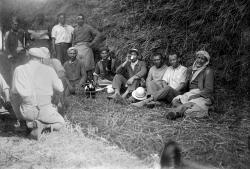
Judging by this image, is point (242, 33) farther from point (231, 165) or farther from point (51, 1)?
point (51, 1)

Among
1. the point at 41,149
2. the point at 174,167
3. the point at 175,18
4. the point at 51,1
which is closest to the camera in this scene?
the point at 174,167

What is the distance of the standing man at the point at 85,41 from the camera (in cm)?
1016

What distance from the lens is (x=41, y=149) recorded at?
513cm

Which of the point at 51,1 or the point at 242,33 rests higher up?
the point at 51,1

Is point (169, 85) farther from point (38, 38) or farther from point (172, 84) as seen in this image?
point (38, 38)

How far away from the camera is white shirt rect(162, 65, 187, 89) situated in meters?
7.85

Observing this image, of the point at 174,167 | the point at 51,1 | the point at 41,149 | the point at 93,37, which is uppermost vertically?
the point at 51,1

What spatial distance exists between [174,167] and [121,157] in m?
1.36

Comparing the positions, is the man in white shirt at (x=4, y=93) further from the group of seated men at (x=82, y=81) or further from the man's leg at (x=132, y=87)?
the man's leg at (x=132, y=87)

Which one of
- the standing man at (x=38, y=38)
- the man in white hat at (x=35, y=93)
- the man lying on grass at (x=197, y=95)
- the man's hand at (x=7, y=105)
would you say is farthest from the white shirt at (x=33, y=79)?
the standing man at (x=38, y=38)

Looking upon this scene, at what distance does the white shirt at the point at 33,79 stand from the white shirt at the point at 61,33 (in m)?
4.60

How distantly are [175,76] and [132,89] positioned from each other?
1.12 m

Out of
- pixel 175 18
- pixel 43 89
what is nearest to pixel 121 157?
pixel 43 89

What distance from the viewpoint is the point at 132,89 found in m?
8.51
